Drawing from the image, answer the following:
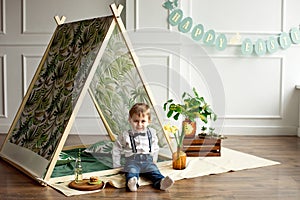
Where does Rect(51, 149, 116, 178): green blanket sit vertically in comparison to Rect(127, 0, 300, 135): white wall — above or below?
below

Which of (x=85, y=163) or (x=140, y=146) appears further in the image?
(x=85, y=163)

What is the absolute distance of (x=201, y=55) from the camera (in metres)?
4.29

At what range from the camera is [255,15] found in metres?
4.29

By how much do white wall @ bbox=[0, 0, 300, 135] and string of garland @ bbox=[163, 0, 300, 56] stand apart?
6 centimetres

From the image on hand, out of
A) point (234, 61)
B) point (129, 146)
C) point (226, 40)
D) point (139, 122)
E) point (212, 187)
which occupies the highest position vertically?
point (226, 40)

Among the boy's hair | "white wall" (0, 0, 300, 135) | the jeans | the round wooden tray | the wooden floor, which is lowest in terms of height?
the wooden floor

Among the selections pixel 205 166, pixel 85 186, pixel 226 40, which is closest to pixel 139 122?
pixel 85 186

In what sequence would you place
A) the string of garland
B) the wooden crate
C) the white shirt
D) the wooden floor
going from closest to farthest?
1. the wooden floor
2. the white shirt
3. the wooden crate
4. the string of garland

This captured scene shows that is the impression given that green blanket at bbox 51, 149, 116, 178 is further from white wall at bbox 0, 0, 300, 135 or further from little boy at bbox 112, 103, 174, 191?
white wall at bbox 0, 0, 300, 135

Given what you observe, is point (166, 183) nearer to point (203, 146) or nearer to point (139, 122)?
point (139, 122)

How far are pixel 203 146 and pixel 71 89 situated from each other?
3.84 feet

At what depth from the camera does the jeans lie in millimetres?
2584

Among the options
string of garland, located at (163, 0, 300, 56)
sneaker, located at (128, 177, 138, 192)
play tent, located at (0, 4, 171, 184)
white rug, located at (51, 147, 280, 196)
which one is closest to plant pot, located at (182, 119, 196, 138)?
white rug, located at (51, 147, 280, 196)

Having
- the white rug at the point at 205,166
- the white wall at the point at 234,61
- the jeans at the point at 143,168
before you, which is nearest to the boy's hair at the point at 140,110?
the jeans at the point at 143,168
